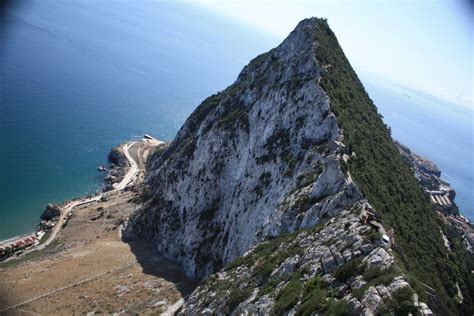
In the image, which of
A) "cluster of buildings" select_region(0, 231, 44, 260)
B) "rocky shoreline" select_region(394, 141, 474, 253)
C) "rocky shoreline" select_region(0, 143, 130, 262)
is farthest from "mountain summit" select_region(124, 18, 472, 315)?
"rocky shoreline" select_region(394, 141, 474, 253)

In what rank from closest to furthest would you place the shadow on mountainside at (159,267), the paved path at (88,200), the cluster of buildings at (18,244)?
1. the shadow on mountainside at (159,267)
2. the cluster of buildings at (18,244)
3. the paved path at (88,200)

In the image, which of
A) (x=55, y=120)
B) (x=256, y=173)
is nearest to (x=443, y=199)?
(x=256, y=173)

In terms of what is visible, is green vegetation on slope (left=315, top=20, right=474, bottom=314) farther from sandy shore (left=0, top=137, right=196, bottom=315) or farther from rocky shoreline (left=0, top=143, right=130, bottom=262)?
rocky shoreline (left=0, top=143, right=130, bottom=262)

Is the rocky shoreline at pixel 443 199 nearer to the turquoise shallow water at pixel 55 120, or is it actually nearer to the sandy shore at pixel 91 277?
the sandy shore at pixel 91 277

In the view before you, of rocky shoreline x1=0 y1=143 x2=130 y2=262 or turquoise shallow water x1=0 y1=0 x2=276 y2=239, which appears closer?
rocky shoreline x1=0 y1=143 x2=130 y2=262

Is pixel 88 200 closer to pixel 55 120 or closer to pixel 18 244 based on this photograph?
pixel 18 244

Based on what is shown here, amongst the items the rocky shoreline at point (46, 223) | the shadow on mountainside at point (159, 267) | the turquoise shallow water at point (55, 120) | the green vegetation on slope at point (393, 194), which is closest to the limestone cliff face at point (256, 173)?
the shadow on mountainside at point (159, 267)
